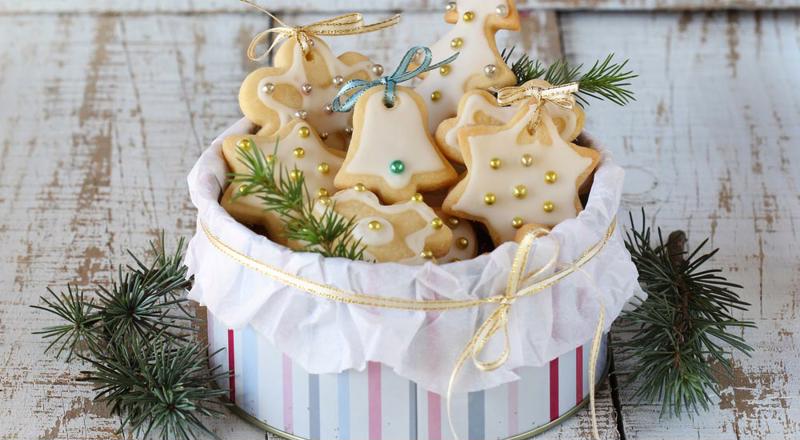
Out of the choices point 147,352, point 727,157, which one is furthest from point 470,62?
point 727,157

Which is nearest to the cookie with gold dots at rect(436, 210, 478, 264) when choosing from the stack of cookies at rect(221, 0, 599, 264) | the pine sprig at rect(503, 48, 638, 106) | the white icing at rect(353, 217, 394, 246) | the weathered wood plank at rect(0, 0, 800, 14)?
the stack of cookies at rect(221, 0, 599, 264)

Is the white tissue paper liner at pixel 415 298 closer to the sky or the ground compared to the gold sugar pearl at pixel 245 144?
closer to the ground

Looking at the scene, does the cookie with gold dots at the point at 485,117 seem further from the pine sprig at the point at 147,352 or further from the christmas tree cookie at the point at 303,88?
the pine sprig at the point at 147,352

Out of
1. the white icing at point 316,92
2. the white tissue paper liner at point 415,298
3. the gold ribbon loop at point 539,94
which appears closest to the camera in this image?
the white tissue paper liner at point 415,298

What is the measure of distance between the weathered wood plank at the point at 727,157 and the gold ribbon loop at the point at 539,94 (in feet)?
1.09

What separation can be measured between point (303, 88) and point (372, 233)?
256 mm

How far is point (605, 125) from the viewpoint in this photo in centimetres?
198

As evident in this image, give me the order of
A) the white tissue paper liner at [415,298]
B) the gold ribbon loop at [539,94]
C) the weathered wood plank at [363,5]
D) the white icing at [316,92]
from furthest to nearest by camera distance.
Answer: the weathered wood plank at [363,5], the white icing at [316,92], the gold ribbon loop at [539,94], the white tissue paper liner at [415,298]

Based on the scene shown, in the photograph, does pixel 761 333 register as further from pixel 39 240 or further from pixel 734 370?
pixel 39 240

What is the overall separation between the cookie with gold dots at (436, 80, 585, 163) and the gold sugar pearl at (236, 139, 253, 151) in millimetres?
202

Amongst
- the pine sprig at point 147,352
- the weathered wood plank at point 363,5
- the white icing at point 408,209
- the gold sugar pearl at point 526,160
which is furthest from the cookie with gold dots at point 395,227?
the weathered wood plank at point 363,5

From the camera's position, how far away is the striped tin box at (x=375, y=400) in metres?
1.18

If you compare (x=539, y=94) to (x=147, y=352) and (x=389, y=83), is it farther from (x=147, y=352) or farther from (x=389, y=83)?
(x=147, y=352)

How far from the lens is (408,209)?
1195 mm
